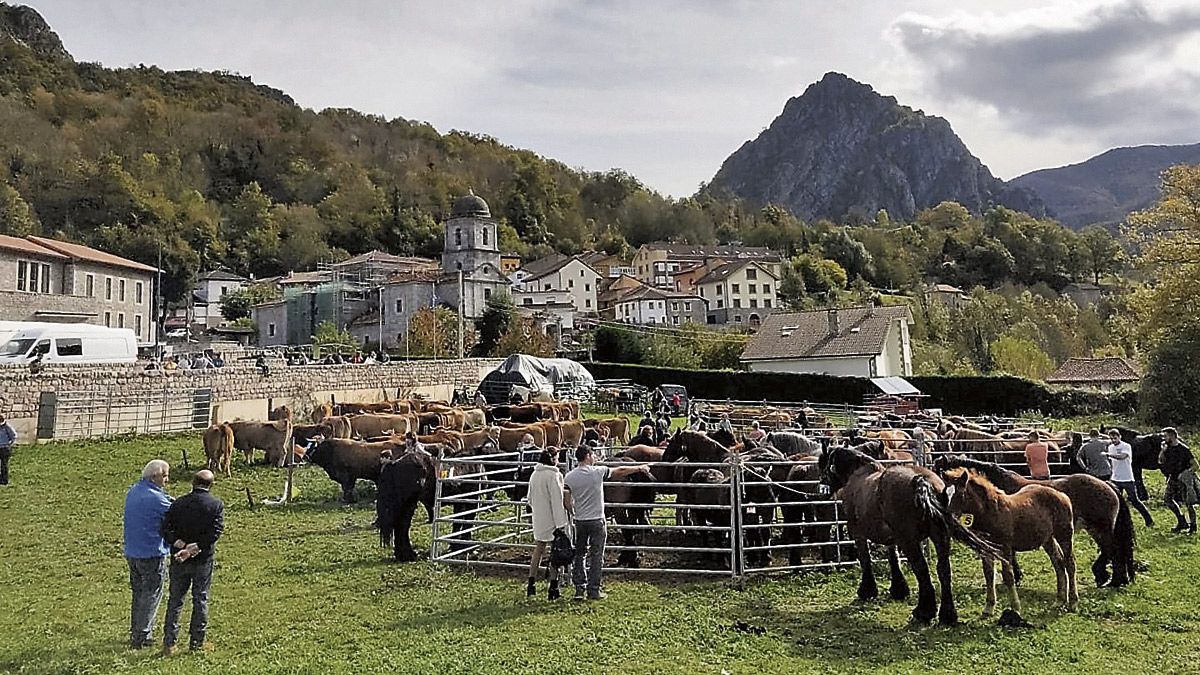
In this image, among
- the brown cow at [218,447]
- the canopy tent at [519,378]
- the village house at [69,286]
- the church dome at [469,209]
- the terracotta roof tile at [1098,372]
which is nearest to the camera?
the brown cow at [218,447]

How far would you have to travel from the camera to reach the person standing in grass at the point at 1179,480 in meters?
13.5

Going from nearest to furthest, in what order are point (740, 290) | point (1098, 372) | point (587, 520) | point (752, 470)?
point (587, 520) < point (752, 470) < point (1098, 372) < point (740, 290)

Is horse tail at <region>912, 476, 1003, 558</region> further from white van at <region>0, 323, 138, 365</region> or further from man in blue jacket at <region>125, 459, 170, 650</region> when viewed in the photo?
white van at <region>0, 323, 138, 365</region>

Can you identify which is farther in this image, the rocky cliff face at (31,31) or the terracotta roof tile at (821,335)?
the rocky cliff face at (31,31)

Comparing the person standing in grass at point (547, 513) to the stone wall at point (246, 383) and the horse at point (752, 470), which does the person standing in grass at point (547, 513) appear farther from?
the stone wall at point (246, 383)

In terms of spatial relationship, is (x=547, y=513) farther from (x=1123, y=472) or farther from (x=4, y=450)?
(x=4, y=450)

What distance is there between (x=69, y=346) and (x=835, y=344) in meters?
38.8

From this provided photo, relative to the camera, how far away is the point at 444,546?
12.4 meters

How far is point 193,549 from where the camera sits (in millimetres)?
8031

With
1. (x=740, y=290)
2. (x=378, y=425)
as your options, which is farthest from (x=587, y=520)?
(x=740, y=290)

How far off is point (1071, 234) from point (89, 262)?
361 feet

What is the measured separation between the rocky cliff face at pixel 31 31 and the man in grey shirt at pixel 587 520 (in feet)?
455

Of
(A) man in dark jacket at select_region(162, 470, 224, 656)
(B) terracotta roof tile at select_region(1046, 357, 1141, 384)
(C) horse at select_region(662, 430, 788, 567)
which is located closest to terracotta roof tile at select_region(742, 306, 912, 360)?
(B) terracotta roof tile at select_region(1046, 357, 1141, 384)

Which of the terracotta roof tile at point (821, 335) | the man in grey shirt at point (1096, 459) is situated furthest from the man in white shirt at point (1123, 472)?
the terracotta roof tile at point (821, 335)
